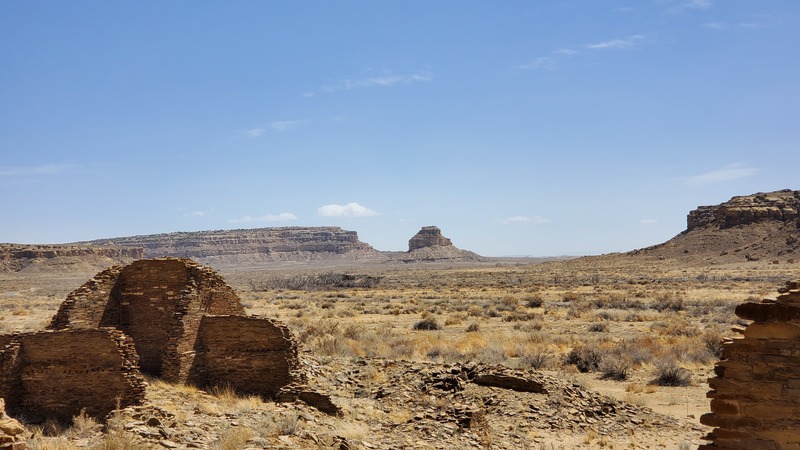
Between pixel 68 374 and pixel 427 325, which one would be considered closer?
pixel 68 374

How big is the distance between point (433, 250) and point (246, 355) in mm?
174934

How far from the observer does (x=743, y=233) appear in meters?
88.6

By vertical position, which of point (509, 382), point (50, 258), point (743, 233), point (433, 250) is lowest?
point (509, 382)

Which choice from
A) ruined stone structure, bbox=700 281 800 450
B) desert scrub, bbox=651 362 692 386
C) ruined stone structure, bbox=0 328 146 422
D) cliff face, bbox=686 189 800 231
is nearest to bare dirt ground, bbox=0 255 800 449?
desert scrub, bbox=651 362 692 386

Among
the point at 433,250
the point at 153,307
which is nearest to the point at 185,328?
the point at 153,307

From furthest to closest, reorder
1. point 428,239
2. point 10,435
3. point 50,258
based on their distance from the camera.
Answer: point 428,239, point 50,258, point 10,435

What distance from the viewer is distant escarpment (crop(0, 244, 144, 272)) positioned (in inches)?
4215

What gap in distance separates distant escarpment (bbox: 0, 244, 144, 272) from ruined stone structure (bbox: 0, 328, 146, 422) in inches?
4277

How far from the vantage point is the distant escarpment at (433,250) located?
7124 inches

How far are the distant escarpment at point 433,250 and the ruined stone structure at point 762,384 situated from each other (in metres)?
170

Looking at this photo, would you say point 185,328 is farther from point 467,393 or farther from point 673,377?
point 673,377

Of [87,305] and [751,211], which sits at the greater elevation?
[751,211]

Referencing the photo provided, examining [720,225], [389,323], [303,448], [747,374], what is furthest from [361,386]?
[720,225]

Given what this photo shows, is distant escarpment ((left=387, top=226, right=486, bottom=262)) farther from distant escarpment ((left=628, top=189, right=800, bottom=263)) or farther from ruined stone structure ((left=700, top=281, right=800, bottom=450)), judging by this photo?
ruined stone structure ((left=700, top=281, right=800, bottom=450))
